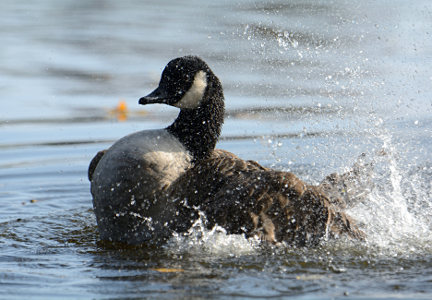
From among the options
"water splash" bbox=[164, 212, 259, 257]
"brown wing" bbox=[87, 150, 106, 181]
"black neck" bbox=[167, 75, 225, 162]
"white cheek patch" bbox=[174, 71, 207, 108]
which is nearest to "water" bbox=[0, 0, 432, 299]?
"water splash" bbox=[164, 212, 259, 257]

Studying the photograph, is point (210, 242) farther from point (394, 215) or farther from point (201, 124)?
point (394, 215)

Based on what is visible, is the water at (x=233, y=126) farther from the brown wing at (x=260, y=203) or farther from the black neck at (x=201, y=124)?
the black neck at (x=201, y=124)

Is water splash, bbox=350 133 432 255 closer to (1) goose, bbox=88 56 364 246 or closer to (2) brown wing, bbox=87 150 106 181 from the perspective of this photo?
(1) goose, bbox=88 56 364 246

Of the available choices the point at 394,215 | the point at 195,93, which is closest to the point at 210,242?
the point at 195,93

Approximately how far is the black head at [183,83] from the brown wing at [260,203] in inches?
24.4

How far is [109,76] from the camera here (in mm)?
13922

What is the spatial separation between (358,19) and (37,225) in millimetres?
11196

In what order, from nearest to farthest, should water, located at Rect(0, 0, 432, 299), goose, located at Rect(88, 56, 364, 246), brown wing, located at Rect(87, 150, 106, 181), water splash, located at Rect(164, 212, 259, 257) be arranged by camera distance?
water, located at Rect(0, 0, 432, 299)
water splash, located at Rect(164, 212, 259, 257)
goose, located at Rect(88, 56, 364, 246)
brown wing, located at Rect(87, 150, 106, 181)

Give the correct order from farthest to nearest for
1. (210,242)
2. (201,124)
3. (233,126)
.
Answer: (233,126)
(201,124)
(210,242)

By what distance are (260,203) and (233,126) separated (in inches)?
184

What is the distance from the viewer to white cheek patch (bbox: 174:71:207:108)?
690 cm

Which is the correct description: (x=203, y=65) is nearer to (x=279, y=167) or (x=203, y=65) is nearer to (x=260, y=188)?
(x=260, y=188)

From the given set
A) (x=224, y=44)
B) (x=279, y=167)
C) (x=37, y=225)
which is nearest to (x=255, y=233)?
(x=37, y=225)

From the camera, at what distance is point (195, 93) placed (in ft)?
22.7
